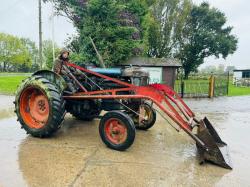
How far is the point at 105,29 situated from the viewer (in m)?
15.4

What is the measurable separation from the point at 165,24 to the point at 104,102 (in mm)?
24760

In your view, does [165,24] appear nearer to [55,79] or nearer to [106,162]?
[55,79]

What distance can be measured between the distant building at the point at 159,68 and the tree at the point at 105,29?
0.77 metres

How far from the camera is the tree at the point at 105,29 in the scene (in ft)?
50.5

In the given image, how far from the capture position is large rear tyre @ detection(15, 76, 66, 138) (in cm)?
457

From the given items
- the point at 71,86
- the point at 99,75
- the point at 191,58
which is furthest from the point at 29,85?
the point at 191,58

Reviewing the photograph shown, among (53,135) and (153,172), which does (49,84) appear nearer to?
(53,135)

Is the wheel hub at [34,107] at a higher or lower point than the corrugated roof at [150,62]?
lower

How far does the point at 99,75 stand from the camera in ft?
16.0

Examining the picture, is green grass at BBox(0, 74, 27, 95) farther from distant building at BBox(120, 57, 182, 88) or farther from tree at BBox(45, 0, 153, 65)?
distant building at BBox(120, 57, 182, 88)

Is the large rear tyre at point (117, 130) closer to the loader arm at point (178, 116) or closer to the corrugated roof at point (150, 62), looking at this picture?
the loader arm at point (178, 116)

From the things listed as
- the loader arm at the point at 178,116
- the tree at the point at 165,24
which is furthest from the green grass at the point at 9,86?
the tree at the point at 165,24

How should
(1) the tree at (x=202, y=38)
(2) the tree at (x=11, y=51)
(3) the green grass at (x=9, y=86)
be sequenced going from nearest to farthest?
(3) the green grass at (x=9, y=86) < (1) the tree at (x=202, y=38) < (2) the tree at (x=11, y=51)

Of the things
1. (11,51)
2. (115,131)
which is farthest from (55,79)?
(11,51)
